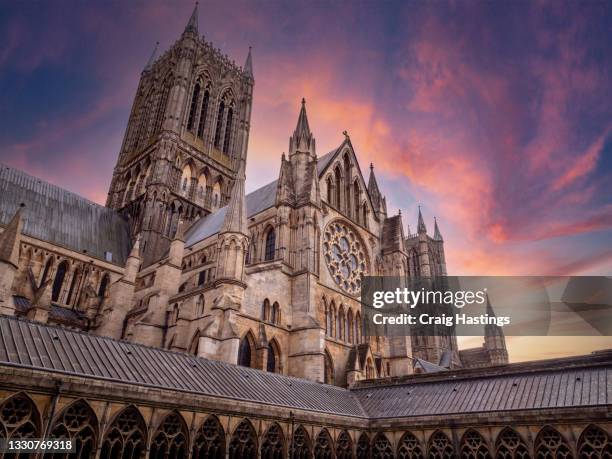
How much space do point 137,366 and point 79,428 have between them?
124 inches

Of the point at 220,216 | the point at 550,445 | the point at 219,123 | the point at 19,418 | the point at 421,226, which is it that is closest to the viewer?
the point at 19,418

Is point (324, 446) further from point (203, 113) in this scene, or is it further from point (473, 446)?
point (203, 113)

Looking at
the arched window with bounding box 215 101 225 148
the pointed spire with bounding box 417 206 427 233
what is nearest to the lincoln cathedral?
the arched window with bounding box 215 101 225 148

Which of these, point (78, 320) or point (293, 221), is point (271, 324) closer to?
point (293, 221)

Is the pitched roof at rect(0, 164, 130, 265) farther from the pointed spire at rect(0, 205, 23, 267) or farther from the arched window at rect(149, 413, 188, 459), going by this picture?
the arched window at rect(149, 413, 188, 459)

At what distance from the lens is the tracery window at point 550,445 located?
16828 mm

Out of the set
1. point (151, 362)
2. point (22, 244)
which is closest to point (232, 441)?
point (151, 362)

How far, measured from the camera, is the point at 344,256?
37875 mm

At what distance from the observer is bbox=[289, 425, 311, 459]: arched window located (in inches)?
734

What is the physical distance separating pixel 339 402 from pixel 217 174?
43.2 meters

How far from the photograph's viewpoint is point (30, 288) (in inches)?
1398

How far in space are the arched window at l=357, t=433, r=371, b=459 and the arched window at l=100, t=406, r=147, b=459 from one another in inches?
449

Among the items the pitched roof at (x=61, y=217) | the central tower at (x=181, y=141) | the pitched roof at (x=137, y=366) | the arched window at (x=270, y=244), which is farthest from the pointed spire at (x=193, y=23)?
the pitched roof at (x=137, y=366)

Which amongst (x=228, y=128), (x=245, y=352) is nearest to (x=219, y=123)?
(x=228, y=128)
